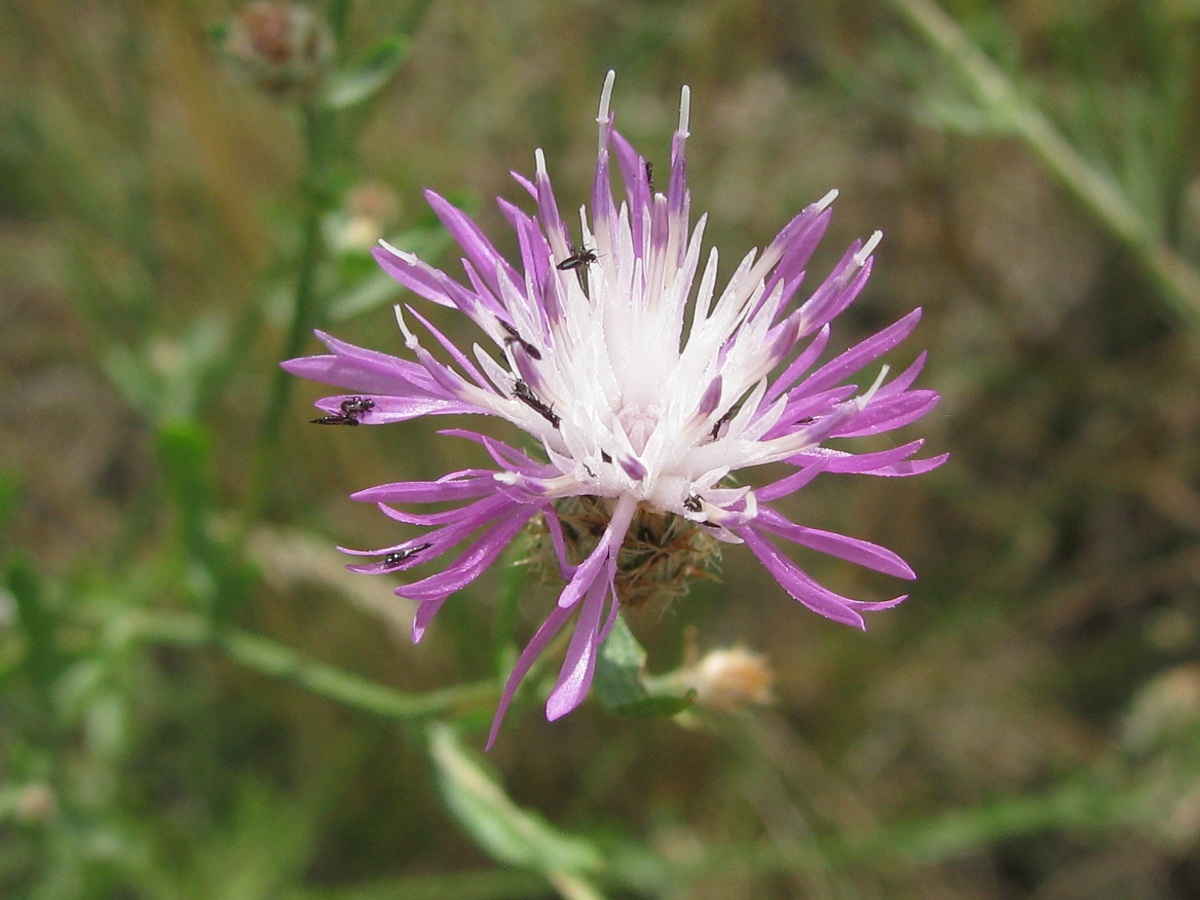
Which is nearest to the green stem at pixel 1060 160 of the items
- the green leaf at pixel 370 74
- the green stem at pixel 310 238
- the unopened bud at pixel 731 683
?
the green leaf at pixel 370 74

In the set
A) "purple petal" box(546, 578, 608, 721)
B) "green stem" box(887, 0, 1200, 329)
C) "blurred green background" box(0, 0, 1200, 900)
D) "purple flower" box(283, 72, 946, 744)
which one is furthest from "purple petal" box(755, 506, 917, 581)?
"green stem" box(887, 0, 1200, 329)

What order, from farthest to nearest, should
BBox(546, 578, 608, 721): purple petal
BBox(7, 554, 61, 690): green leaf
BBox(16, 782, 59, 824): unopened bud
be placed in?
BBox(16, 782, 59, 824): unopened bud
BBox(7, 554, 61, 690): green leaf
BBox(546, 578, 608, 721): purple petal

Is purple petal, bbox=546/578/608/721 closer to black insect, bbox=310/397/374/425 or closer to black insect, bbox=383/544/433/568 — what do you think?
black insect, bbox=383/544/433/568

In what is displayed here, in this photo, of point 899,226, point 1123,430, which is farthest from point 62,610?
point 1123,430

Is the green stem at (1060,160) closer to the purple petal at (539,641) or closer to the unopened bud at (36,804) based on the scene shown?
the purple petal at (539,641)

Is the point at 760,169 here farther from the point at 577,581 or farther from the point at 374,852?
A: the point at 577,581

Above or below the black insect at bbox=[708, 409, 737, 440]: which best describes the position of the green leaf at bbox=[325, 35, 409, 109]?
above

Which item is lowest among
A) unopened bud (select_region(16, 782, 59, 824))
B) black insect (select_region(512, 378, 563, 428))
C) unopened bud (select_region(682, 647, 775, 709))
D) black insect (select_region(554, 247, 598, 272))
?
unopened bud (select_region(16, 782, 59, 824))
